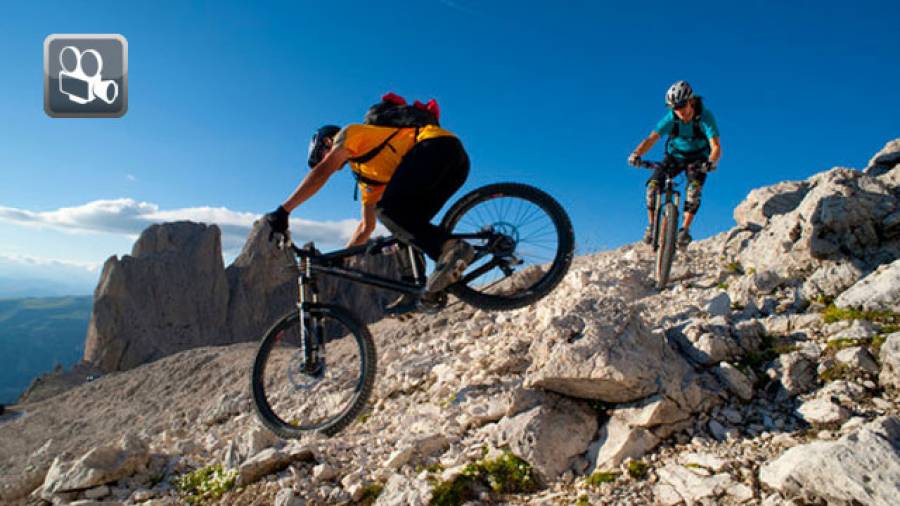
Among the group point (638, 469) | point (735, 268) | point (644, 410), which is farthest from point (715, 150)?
point (638, 469)

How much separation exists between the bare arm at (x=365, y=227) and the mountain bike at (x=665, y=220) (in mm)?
5062

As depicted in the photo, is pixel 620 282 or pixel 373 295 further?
pixel 373 295

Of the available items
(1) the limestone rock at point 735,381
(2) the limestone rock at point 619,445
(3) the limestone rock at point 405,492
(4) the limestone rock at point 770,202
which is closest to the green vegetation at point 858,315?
(1) the limestone rock at point 735,381

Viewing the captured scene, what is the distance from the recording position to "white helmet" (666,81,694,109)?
8805mm

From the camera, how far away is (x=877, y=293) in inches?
213

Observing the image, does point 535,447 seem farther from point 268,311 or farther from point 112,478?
point 268,311

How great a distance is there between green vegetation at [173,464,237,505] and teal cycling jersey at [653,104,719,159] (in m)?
8.55

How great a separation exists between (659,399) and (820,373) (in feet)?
5.01

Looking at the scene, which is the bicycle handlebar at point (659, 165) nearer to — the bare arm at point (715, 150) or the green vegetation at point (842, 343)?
the bare arm at point (715, 150)

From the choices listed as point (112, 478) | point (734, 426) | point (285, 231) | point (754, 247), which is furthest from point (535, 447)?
point (754, 247)

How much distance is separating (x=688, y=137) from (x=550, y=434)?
6.73m

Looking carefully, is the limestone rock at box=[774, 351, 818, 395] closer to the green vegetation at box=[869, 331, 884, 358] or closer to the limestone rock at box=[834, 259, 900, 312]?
the green vegetation at box=[869, 331, 884, 358]

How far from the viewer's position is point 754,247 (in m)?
8.73

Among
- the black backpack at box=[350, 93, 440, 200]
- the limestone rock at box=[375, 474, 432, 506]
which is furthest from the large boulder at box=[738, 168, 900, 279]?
the limestone rock at box=[375, 474, 432, 506]
